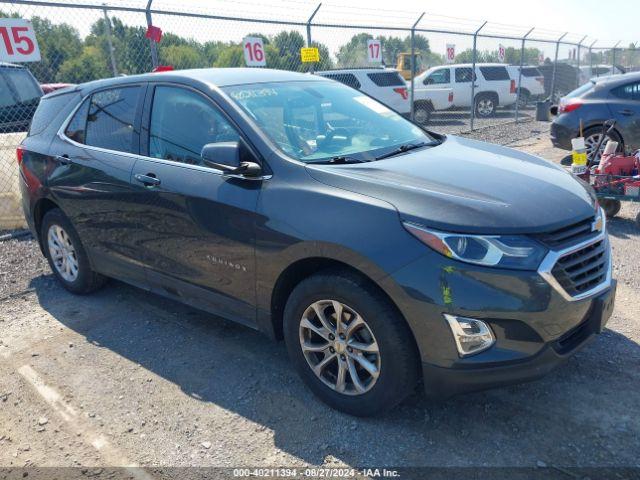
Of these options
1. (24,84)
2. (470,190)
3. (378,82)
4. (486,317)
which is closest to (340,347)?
(486,317)

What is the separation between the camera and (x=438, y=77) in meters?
19.2

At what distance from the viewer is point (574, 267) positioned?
2.67m

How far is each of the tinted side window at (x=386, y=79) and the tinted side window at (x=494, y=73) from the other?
17.2 feet

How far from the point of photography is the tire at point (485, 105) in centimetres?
1978

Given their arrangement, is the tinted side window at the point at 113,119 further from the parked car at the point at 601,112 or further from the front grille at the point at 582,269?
the parked car at the point at 601,112

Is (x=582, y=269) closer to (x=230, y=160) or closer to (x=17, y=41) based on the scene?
(x=230, y=160)

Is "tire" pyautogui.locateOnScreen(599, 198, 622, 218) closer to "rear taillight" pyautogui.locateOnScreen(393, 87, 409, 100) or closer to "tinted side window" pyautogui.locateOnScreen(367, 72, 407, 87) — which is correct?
"tinted side window" pyautogui.locateOnScreen(367, 72, 407, 87)

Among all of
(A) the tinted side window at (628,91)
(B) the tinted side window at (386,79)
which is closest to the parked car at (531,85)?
(B) the tinted side window at (386,79)

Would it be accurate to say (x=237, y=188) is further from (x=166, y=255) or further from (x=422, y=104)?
(x=422, y=104)

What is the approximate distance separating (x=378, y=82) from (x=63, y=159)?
1221 cm

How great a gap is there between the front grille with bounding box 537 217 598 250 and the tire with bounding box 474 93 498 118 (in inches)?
711

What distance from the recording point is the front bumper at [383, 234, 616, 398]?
8.13 feet

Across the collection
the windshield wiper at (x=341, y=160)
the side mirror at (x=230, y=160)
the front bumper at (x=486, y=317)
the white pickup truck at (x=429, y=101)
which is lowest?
the white pickup truck at (x=429, y=101)

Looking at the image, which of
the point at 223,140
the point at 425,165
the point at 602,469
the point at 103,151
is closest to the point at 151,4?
the point at 103,151
